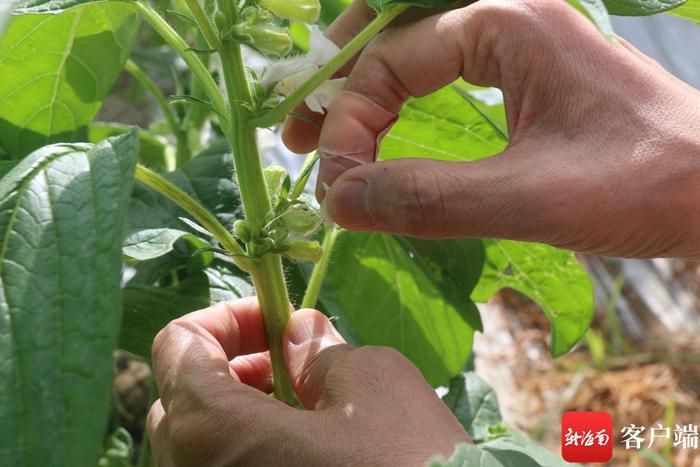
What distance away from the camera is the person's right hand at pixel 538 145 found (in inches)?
32.2

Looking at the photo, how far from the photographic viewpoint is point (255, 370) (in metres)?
1.03

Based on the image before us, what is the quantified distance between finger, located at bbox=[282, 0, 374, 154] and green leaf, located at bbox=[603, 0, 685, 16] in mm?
338

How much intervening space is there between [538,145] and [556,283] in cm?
43

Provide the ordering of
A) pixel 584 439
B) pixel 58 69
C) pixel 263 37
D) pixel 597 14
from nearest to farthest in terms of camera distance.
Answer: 1. pixel 597 14
2. pixel 263 37
3. pixel 58 69
4. pixel 584 439

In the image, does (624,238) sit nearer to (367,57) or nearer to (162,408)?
(367,57)

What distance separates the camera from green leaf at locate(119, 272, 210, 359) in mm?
1035

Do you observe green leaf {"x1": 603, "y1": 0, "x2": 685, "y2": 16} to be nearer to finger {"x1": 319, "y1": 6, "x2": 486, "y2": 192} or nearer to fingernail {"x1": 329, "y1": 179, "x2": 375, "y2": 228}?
finger {"x1": 319, "y1": 6, "x2": 486, "y2": 192}

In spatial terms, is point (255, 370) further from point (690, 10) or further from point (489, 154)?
point (690, 10)

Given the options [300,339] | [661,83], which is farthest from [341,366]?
[661,83]

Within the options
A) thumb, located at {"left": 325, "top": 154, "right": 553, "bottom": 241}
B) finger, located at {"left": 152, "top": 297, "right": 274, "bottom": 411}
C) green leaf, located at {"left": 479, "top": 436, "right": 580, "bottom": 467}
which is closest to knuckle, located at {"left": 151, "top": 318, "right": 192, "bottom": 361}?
finger, located at {"left": 152, "top": 297, "right": 274, "bottom": 411}

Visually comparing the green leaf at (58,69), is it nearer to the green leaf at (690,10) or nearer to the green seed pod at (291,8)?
the green seed pod at (291,8)

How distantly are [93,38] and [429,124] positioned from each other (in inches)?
16.8

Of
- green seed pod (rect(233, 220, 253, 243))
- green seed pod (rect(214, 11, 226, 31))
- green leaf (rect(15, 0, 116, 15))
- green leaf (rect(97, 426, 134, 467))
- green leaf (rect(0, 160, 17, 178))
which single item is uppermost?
green leaf (rect(15, 0, 116, 15))

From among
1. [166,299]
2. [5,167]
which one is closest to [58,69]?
[5,167]
